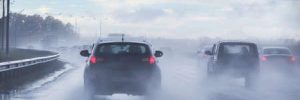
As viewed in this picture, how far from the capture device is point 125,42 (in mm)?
16703

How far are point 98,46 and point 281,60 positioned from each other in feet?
50.7

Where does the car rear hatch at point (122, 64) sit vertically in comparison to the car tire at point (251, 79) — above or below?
above

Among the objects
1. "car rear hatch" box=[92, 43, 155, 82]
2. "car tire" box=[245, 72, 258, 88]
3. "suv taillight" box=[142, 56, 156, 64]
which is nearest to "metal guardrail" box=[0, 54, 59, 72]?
"car tire" box=[245, 72, 258, 88]

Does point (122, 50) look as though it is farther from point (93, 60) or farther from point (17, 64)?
point (17, 64)

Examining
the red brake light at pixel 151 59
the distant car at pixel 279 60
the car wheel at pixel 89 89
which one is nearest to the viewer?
the car wheel at pixel 89 89

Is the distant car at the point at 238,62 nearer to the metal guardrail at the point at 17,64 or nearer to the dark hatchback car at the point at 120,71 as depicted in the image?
the metal guardrail at the point at 17,64

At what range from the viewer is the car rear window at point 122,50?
16672 mm

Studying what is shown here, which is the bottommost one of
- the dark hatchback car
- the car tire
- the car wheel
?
the car tire

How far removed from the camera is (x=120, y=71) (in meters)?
16.5

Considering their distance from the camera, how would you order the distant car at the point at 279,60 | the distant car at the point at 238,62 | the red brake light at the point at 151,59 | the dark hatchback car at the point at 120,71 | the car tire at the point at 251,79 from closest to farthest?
the dark hatchback car at the point at 120,71, the red brake light at the point at 151,59, the car tire at the point at 251,79, the distant car at the point at 238,62, the distant car at the point at 279,60

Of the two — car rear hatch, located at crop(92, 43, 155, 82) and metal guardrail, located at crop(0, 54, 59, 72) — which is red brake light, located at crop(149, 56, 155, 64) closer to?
car rear hatch, located at crop(92, 43, 155, 82)

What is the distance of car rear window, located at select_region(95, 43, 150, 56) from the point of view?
16672mm

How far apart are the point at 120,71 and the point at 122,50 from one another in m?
0.68

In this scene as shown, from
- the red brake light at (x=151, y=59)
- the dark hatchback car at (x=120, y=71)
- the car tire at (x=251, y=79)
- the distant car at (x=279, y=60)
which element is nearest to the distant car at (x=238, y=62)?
the car tire at (x=251, y=79)
